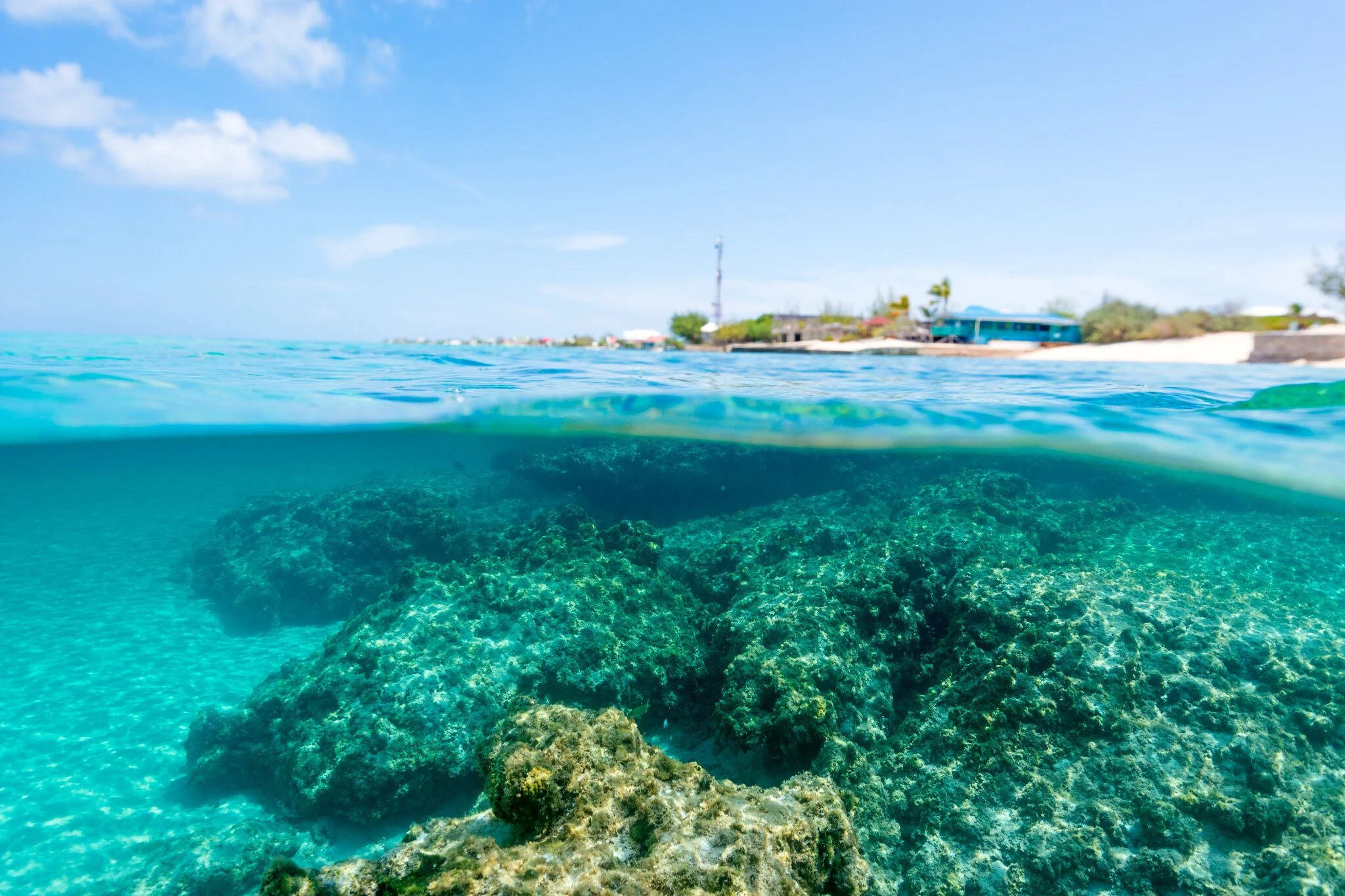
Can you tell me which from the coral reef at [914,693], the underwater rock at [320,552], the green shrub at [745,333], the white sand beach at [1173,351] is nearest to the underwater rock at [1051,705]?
the coral reef at [914,693]

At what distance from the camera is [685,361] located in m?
21.0

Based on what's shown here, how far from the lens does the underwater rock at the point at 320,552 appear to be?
10.6m

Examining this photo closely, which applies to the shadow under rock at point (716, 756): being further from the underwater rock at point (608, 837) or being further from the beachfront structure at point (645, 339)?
the beachfront structure at point (645, 339)

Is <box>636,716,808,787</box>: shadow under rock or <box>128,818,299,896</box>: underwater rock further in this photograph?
<box>636,716,808,787</box>: shadow under rock

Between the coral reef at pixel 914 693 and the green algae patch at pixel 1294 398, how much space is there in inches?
120

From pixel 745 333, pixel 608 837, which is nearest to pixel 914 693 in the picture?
pixel 608 837

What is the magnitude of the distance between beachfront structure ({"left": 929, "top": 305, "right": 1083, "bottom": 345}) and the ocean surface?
31.8 metres

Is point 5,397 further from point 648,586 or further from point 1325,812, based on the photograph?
point 1325,812

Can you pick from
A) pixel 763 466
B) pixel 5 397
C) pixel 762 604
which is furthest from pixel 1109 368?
pixel 5 397

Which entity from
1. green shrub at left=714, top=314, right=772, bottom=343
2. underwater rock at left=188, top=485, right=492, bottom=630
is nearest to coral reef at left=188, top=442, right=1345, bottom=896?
underwater rock at left=188, top=485, right=492, bottom=630

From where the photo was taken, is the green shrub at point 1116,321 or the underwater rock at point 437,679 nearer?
the underwater rock at point 437,679

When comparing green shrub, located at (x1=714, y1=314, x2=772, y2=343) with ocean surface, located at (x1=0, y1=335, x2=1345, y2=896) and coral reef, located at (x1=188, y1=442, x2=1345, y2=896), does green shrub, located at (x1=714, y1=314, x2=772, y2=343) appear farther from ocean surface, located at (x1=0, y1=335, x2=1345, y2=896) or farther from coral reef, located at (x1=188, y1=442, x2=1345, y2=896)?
coral reef, located at (x1=188, y1=442, x2=1345, y2=896)

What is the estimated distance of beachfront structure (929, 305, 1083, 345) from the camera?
149ft

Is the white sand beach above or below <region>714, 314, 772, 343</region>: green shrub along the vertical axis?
below
